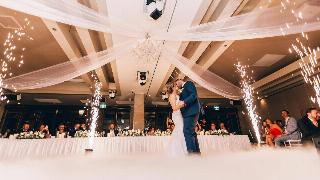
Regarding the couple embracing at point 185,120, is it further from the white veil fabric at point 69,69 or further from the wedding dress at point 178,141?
the white veil fabric at point 69,69

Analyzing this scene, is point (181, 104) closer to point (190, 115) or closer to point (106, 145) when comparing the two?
point (190, 115)

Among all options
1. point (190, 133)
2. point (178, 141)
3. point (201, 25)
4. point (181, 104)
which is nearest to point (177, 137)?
point (178, 141)

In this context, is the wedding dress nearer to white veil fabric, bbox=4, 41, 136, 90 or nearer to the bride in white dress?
the bride in white dress

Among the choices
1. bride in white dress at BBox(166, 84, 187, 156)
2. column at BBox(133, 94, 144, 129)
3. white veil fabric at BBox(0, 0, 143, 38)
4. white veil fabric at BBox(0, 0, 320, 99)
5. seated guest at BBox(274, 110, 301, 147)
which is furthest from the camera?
column at BBox(133, 94, 144, 129)

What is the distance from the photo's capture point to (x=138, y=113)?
9.88 m

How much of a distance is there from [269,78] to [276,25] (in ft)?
19.4

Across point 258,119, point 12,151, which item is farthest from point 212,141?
point 258,119

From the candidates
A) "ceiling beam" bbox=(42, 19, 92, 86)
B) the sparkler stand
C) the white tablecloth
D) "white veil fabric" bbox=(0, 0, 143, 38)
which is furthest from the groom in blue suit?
the sparkler stand

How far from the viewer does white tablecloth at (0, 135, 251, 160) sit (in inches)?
208

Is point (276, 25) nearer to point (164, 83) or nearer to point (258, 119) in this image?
point (164, 83)

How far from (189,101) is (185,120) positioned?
276mm

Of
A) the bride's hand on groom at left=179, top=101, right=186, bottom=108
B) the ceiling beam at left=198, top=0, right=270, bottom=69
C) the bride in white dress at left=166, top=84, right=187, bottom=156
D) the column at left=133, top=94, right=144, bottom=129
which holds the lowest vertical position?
the bride in white dress at left=166, top=84, right=187, bottom=156

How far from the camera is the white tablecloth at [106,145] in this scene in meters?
5.29

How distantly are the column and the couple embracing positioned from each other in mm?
6622
